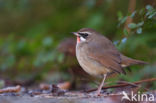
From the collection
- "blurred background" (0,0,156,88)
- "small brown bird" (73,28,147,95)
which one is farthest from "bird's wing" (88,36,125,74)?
"blurred background" (0,0,156,88)

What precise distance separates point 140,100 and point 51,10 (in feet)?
20.3

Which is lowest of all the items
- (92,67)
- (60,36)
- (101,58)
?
(92,67)

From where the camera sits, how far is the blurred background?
19.7 ft

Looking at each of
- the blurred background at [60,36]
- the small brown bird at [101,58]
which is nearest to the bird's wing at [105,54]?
the small brown bird at [101,58]

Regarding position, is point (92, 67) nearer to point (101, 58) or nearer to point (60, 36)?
point (101, 58)

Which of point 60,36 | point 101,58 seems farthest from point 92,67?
point 60,36

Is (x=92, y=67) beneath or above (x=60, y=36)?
beneath

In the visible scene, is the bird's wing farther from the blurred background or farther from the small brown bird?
the blurred background

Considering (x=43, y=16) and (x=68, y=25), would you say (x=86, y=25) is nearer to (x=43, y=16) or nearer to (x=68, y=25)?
(x=68, y=25)

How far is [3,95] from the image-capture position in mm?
4113

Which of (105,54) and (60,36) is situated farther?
(60,36)

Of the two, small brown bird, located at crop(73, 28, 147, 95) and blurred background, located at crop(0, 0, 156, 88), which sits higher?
blurred background, located at crop(0, 0, 156, 88)

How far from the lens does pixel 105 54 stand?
4902mm

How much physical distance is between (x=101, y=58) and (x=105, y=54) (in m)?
0.08
